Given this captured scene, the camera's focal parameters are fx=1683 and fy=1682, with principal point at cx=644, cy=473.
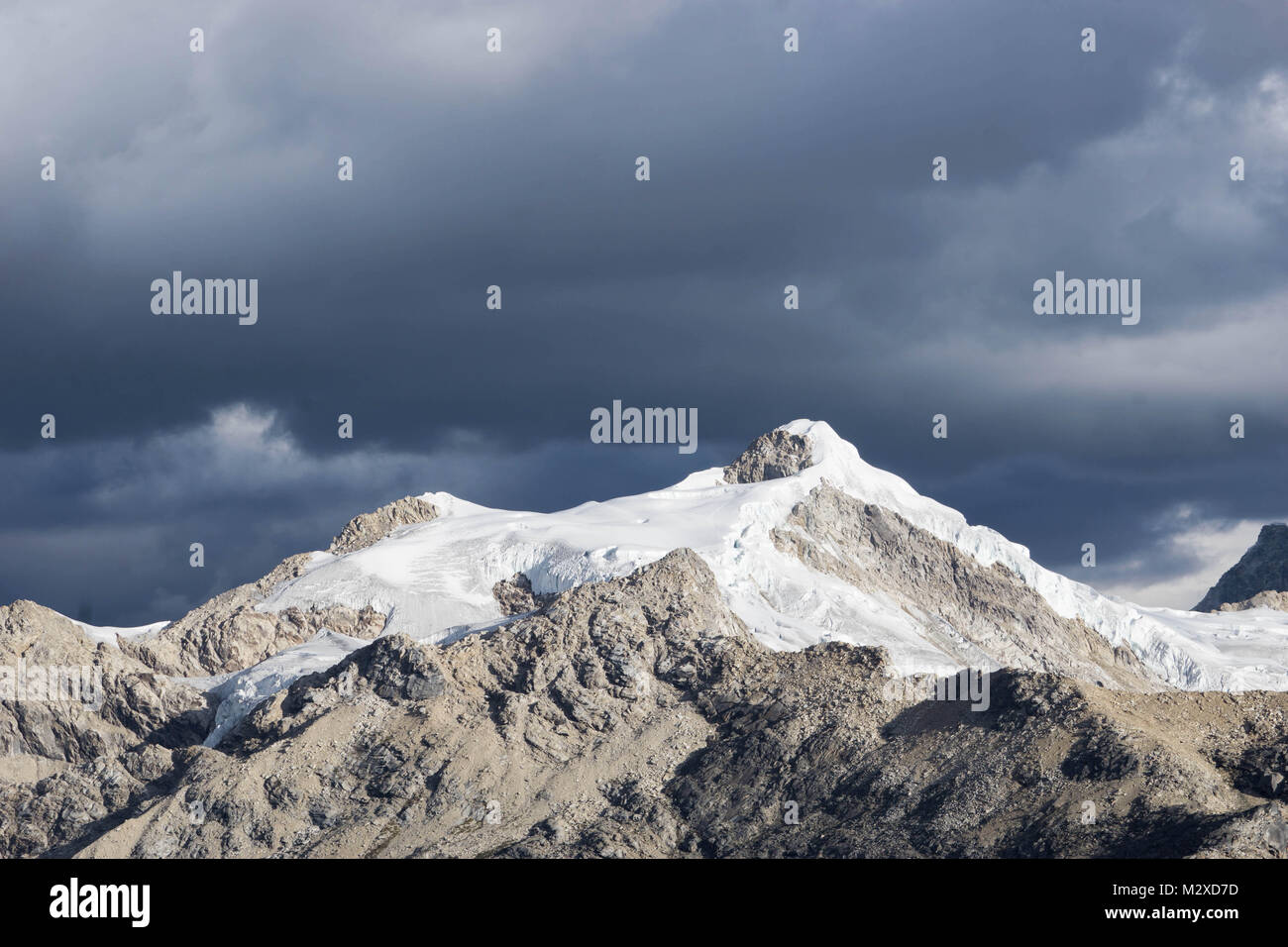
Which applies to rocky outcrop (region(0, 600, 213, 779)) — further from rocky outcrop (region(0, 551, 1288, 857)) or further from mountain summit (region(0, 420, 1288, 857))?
rocky outcrop (region(0, 551, 1288, 857))

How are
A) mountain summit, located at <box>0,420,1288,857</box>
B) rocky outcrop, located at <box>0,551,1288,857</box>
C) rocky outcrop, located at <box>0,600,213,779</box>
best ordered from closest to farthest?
1. rocky outcrop, located at <box>0,551,1288,857</box>
2. mountain summit, located at <box>0,420,1288,857</box>
3. rocky outcrop, located at <box>0,600,213,779</box>

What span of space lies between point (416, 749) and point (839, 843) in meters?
43.9

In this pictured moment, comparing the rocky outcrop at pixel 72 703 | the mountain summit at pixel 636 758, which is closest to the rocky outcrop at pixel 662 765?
the mountain summit at pixel 636 758

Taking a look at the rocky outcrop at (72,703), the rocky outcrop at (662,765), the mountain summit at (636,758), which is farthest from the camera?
the rocky outcrop at (72,703)

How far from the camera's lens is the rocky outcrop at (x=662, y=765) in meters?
128

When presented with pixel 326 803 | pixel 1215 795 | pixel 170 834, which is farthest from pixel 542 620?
pixel 1215 795

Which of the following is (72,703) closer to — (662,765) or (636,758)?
(636,758)

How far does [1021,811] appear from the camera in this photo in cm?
12900

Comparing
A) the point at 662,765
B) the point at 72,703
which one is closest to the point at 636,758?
the point at 662,765

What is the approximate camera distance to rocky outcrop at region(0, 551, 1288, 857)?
5034 inches

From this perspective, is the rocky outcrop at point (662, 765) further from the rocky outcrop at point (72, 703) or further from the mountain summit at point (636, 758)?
the rocky outcrop at point (72, 703)

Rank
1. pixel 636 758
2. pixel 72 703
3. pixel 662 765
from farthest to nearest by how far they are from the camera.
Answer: pixel 72 703 < pixel 636 758 < pixel 662 765

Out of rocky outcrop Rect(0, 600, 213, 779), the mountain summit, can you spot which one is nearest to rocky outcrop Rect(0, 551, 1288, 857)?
the mountain summit

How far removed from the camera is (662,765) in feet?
519
